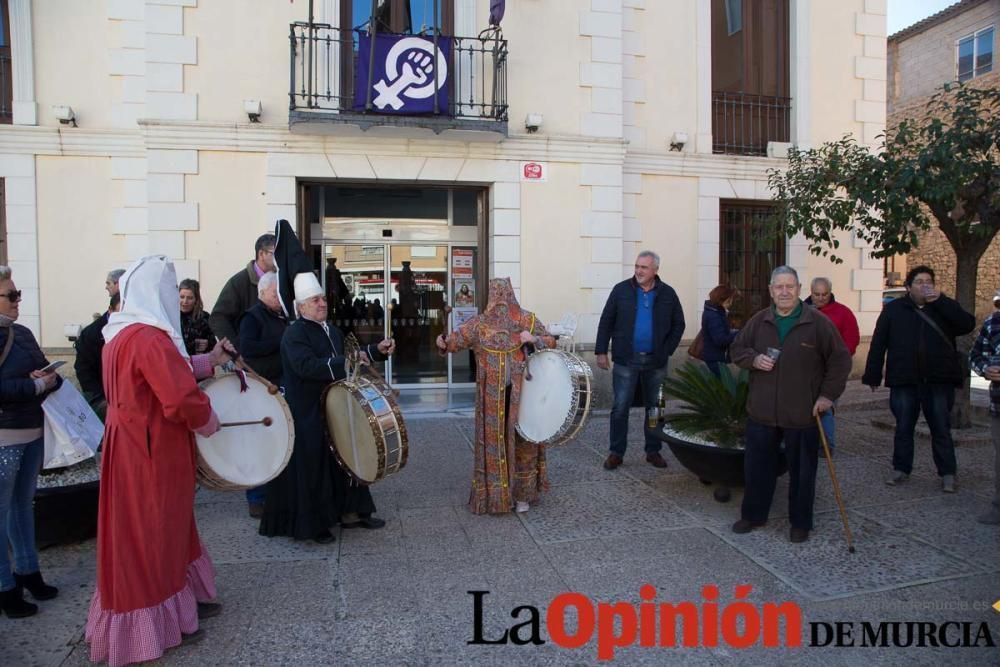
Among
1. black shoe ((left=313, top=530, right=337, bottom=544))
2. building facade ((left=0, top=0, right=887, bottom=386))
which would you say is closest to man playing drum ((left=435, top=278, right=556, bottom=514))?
black shoe ((left=313, top=530, right=337, bottom=544))

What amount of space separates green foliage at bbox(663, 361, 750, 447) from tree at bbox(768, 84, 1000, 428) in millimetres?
2852

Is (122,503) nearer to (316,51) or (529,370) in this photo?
(529,370)

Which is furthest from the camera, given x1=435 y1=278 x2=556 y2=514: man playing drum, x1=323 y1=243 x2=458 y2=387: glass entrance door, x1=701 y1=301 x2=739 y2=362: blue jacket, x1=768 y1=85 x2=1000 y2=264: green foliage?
x1=323 y1=243 x2=458 y2=387: glass entrance door

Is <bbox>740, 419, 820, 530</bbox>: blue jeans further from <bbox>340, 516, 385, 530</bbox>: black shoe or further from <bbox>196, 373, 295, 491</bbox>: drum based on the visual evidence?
<bbox>196, 373, 295, 491</bbox>: drum

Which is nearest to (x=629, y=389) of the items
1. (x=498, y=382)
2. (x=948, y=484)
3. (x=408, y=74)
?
(x=498, y=382)

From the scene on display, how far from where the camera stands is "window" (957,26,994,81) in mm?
19422

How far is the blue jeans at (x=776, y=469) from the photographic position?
15.0ft

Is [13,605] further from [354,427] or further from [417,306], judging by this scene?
[417,306]

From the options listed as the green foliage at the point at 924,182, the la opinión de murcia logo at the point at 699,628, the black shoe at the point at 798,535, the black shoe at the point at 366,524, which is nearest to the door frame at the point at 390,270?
the green foliage at the point at 924,182

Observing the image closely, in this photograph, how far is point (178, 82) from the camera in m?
8.66

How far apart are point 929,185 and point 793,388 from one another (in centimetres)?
337

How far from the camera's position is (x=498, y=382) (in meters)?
4.98

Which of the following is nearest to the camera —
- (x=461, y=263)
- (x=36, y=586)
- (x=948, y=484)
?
(x=36, y=586)

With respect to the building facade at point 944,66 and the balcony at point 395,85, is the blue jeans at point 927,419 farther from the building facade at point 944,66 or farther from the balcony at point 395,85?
the building facade at point 944,66
